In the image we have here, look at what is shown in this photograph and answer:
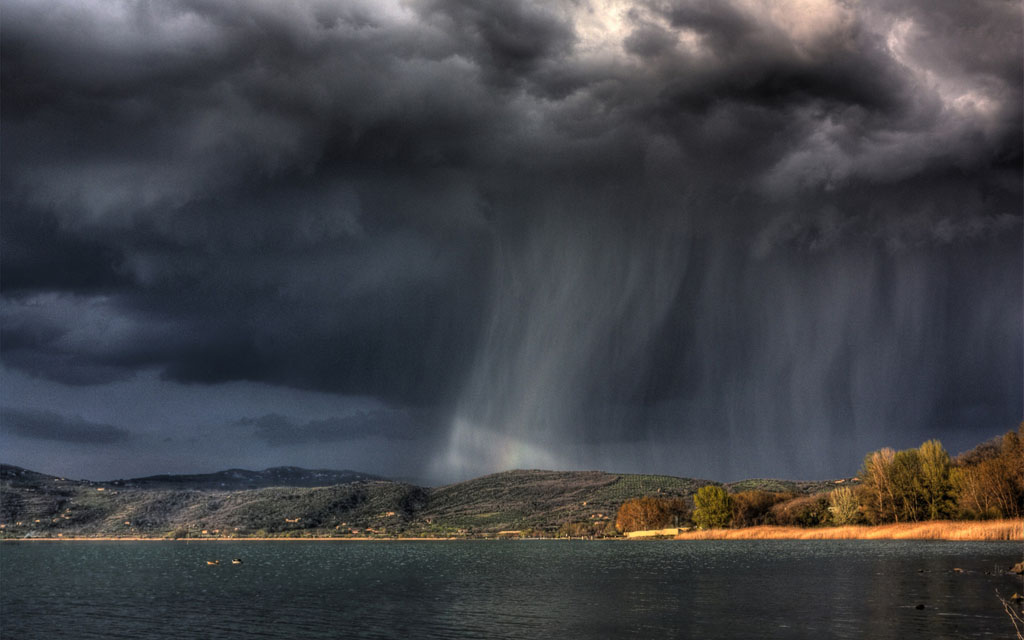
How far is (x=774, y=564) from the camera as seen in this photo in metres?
106

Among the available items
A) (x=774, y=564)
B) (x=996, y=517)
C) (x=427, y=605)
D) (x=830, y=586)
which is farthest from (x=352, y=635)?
(x=996, y=517)

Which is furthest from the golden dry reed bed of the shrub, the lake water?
the lake water

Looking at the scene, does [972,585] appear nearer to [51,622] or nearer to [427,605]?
[427,605]

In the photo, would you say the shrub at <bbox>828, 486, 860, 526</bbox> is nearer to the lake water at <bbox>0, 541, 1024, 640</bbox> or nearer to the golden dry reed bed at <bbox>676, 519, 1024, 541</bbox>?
the golden dry reed bed at <bbox>676, 519, 1024, 541</bbox>

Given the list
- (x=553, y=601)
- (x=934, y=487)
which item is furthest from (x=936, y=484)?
(x=553, y=601)

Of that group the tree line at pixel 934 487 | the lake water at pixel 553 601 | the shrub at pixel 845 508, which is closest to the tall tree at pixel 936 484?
the tree line at pixel 934 487

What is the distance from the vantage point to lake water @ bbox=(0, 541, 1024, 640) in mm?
50781

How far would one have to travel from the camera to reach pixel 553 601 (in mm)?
67750

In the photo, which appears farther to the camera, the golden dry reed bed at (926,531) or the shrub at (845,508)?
the shrub at (845,508)

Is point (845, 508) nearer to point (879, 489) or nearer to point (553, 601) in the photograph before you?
point (879, 489)

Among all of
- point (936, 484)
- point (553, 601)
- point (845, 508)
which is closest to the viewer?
point (553, 601)

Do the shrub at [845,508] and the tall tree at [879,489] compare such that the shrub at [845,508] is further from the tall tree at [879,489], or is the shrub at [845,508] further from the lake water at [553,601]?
the lake water at [553,601]

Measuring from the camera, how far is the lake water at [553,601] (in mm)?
50781

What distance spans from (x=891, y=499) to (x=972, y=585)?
115 metres
